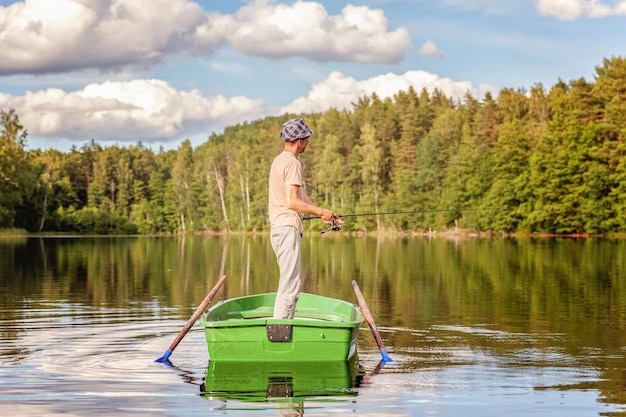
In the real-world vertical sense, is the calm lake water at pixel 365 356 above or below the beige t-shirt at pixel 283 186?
below

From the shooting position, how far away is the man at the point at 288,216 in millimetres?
10648

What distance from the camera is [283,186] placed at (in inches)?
425

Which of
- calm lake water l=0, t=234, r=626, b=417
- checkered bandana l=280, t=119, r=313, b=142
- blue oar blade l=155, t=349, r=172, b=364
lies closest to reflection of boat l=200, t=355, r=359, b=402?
calm lake water l=0, t=234, r=626, b=417

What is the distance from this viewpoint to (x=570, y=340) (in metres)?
12.8

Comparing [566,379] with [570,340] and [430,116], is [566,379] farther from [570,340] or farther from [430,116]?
[430,116]

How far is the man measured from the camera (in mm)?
10648

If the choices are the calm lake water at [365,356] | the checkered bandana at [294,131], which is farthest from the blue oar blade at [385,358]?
the checkered bandana at [294,131]

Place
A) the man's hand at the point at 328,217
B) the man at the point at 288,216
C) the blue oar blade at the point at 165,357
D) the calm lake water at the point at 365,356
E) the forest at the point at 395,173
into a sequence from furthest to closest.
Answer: the forest at the point at 395,173
the blue oar blade at the point at 165,357
the man's hand at the point at 328,217
the man at the point at 288,216
the calm lake water at the point at 365,356

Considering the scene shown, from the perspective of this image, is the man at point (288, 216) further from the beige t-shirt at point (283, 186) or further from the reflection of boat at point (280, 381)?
the reflection of boat at point (280, 381)

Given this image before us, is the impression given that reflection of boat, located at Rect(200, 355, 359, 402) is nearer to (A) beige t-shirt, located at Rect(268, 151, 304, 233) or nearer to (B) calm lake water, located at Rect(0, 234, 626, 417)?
(B) calm lake water, located at Rect(0, 234, 626, 417)

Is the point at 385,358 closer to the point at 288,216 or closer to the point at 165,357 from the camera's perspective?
the point at 288,216

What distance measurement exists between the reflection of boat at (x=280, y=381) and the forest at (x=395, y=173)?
33.1m

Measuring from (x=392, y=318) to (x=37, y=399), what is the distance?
8.50 metres

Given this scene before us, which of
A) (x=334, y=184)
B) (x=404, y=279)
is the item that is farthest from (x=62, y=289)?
(x=334, y=184)
